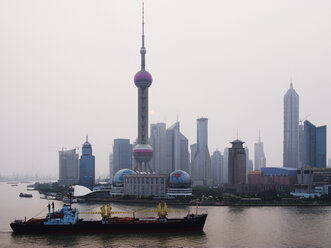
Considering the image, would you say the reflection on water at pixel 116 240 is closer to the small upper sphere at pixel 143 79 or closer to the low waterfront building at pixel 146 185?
the low waterfront building at pixel 146 185

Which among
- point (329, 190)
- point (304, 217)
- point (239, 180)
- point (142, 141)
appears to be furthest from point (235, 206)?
point (142, 141)

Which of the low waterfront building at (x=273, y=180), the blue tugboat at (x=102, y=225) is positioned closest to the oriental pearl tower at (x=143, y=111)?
the low waterfront building at (x=273, y=180)

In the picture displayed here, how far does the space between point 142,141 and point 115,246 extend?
422 ft

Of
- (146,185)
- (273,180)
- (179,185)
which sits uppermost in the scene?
(179,185)

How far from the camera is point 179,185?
148 meters

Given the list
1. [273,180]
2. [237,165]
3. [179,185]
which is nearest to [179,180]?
[179,185]

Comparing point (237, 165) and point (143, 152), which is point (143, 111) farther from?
point (237, 165)

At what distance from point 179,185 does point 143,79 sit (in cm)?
5375

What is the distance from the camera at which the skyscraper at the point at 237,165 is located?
7042 inches

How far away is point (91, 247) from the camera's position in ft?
194

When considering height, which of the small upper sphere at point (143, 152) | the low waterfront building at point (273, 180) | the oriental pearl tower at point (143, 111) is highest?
the oriental pearl tower at point (143, 111)

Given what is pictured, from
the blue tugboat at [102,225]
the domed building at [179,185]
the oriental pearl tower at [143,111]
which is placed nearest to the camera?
the blue tugboat at [102,225]

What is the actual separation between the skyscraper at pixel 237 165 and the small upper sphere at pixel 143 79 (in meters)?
43.8

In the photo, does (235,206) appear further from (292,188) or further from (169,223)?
(292,188)
